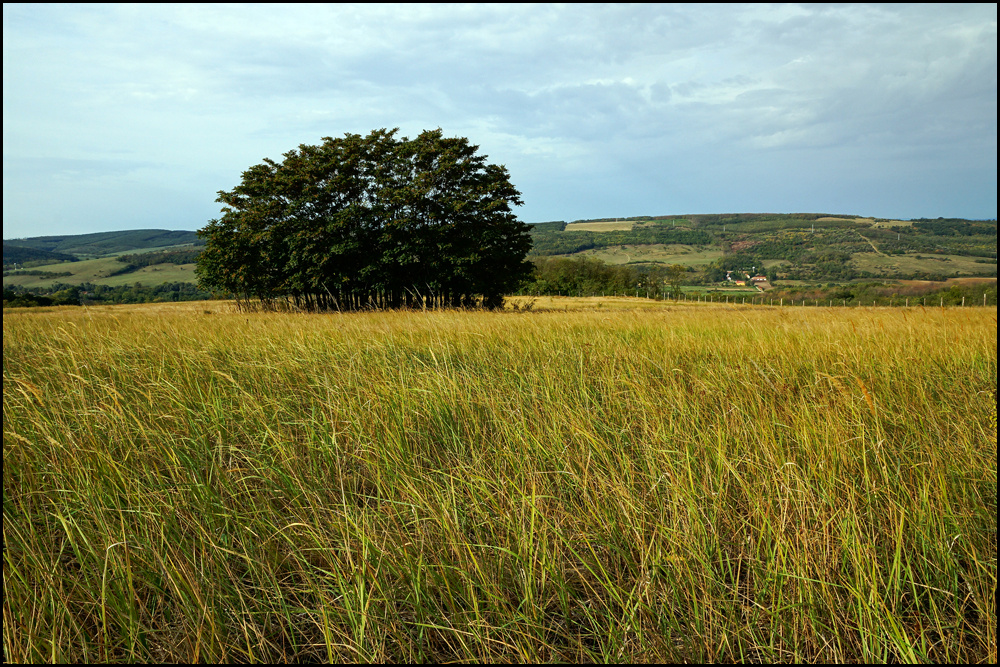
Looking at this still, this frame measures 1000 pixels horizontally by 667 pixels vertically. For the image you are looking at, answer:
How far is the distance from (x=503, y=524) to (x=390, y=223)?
30.0 meters

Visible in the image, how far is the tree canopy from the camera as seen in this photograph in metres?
30.3

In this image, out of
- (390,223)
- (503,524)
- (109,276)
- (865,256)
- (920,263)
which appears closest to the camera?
(503,524)

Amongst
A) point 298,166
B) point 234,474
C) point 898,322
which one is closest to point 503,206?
point 298,166

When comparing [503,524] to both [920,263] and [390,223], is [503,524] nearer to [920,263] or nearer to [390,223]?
[390,223]

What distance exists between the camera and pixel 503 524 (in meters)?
1.57

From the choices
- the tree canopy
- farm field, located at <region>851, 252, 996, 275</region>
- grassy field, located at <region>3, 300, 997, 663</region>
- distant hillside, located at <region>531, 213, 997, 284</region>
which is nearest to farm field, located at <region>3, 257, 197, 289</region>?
the tree canopy

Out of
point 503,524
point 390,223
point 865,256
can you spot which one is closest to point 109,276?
point 390,223

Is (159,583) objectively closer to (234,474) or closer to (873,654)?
(234,474)

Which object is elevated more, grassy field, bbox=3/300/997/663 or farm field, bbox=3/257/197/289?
farm field, bbox=3/257/197/289

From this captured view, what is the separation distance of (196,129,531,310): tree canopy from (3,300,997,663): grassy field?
27.4 metres

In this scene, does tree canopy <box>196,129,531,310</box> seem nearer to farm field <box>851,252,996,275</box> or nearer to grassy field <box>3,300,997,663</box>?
grassy field <box>3,300,997,663</box>

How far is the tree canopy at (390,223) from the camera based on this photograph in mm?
30312

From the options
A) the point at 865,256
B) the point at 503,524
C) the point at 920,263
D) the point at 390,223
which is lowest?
the point at 503,524

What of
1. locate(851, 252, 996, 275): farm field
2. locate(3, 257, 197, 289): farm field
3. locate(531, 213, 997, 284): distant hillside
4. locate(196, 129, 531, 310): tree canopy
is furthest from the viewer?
locate(531, 213, 997, 284): distant hillside
